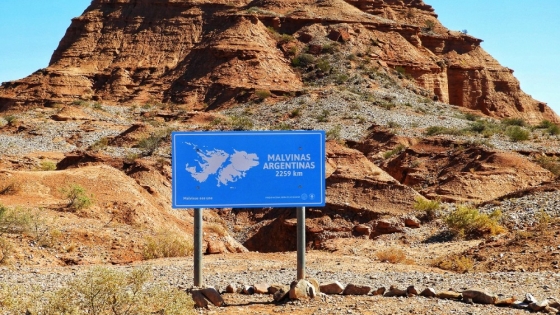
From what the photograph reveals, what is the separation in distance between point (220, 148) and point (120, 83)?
166 ft

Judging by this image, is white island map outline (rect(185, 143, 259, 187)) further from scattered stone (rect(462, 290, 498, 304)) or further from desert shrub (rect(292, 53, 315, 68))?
desert shrub (rect(292, 53, 315, 68))

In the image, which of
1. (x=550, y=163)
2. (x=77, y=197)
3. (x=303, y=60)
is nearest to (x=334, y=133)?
(x=550, y=163)

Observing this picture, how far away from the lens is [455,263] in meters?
12.2

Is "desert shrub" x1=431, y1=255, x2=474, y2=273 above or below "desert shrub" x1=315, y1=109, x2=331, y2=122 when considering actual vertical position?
below

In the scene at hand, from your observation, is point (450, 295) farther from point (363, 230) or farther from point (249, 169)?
point (363, 230)

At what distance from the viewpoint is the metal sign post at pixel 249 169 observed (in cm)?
847

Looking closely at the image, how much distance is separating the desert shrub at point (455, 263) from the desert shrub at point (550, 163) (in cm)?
1417

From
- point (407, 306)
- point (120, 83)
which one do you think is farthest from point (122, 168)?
point (120, 83)

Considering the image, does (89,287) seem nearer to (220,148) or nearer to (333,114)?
(220,148)

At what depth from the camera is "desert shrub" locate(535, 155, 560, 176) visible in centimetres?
2601

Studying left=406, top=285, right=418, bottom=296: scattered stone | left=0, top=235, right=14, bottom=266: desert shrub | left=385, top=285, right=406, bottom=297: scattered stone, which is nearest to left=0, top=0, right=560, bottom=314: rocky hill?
left=0, top=235, right=14, bottom=266: desert shrub

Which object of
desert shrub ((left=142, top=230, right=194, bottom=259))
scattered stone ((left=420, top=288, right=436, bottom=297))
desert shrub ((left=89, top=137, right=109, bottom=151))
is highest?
desert shrub ((left=89, top=137, right=109, bottom=151))

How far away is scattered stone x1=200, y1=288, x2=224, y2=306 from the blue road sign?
96 centimetres

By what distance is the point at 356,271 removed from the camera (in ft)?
35.6
